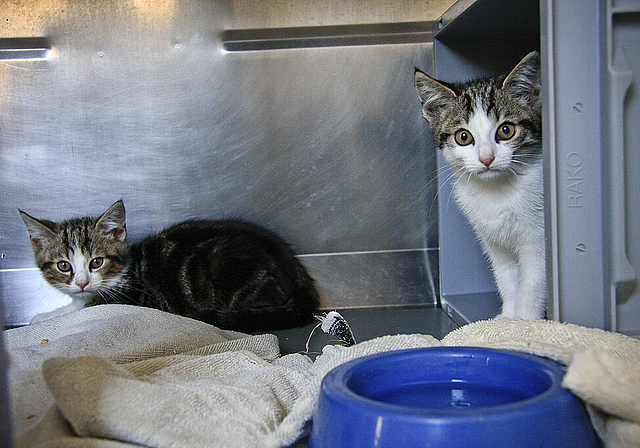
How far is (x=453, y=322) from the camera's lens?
1.86m

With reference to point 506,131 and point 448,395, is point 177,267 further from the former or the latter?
point 448,395

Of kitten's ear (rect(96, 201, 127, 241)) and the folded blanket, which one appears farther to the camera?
kitten's ear (rect(96, 201, 127, 241))

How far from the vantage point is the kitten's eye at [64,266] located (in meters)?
2.06

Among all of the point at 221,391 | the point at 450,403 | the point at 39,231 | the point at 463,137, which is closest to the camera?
the point at 450,403

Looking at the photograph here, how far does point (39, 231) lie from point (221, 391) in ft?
4.39

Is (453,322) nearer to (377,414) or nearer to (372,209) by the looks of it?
(372,209)

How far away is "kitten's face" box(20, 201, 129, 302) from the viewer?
201 centimetres

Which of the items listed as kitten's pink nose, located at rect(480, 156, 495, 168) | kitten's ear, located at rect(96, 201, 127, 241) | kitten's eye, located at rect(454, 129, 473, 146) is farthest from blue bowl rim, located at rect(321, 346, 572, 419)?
kitten's ear, located at rect(96, 201, 127, 241)

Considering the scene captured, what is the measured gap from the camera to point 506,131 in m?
1.62

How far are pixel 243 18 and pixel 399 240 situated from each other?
1.01 meters

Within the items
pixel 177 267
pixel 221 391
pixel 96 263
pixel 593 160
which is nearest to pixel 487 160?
pixel 593 160

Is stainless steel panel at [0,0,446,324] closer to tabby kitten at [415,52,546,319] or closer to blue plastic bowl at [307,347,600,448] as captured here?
tabby kitten at [415,52,546,319]

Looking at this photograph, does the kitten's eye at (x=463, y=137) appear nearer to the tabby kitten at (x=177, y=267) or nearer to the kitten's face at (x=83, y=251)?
the tabby kitten at (x=177, y=267)

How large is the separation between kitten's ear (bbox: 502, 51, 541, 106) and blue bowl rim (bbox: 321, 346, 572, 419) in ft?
3.08
